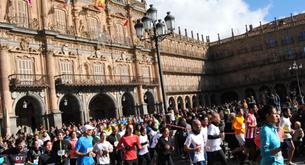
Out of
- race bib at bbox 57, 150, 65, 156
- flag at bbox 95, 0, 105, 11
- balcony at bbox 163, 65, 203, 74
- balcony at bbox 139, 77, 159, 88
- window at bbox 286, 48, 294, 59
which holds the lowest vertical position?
race bib at bbox 57, 150, 65, 156

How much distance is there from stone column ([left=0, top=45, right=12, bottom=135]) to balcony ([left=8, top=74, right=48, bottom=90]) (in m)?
0.48

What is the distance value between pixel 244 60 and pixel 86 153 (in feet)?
186

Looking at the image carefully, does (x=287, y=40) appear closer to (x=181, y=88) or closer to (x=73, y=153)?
(x=181, y=88)

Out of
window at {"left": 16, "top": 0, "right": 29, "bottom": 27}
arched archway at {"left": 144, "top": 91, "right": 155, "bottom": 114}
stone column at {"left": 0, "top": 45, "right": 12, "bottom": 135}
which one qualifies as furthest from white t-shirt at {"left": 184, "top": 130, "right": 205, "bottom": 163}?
arched archway at {"left": 144, "top": 91, "right": 155, "bottom": 114}

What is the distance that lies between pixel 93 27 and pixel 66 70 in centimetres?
628

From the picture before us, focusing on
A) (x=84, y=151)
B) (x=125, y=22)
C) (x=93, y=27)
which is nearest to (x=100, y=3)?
(x=93, y=27)

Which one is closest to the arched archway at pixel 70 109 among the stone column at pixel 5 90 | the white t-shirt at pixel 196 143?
the stone column at pixel 5 90

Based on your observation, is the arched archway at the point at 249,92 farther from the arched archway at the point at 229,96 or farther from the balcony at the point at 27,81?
the balcony at the point at 27,81

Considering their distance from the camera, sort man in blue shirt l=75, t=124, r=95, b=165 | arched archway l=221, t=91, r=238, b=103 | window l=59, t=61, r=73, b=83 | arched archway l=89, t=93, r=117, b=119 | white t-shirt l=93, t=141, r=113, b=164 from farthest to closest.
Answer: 1. arched archway l=221, t=91, r=238, b=103
2. arched archway l=89, t=93, r=117, b=119
3. window l=59, t=61, r=73, b=83
4. white t-shirt l=93, t=141, r=113, b=164
5. man in blue shirt l=75, t=124, r=95, b=165

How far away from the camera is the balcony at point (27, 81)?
27.3m

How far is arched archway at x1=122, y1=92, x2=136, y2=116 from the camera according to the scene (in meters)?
38.8

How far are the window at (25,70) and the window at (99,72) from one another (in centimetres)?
659

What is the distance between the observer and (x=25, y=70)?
2908 centimetres

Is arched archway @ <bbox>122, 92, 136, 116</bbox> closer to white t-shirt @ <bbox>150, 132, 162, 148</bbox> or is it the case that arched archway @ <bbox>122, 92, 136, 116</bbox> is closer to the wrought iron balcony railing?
the wrought iron balcony railing
